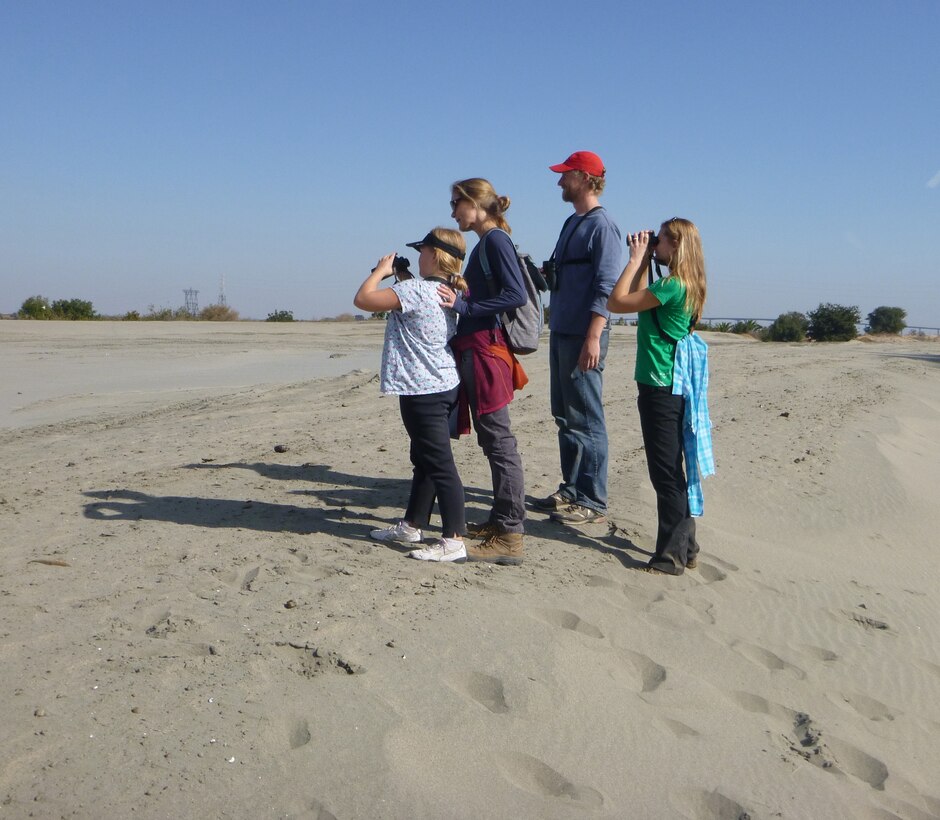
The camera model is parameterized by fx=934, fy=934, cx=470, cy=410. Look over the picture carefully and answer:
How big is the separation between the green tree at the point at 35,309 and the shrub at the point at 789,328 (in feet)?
83.2

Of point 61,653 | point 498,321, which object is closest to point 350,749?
point 61,653

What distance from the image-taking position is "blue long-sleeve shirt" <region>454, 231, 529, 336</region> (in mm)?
4781

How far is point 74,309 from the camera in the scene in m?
36.2

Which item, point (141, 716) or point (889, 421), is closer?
point (141, 716)

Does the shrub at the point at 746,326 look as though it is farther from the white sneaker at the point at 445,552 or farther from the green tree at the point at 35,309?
the white sneaker at the point at 445,552

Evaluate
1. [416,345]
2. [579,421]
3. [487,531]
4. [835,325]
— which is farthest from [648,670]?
[835,325]

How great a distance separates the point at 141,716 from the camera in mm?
3125

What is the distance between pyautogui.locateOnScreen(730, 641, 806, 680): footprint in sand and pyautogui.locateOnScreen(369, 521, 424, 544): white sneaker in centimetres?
176

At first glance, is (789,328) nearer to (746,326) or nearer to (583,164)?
(746,326)

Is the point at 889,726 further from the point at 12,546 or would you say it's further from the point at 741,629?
the point at 12,546

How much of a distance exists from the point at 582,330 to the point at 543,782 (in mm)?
3012

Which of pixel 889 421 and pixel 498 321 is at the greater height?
pixel 498 321

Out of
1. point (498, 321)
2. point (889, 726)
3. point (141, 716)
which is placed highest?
point (498, 321)

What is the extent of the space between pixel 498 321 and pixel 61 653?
2.60m
